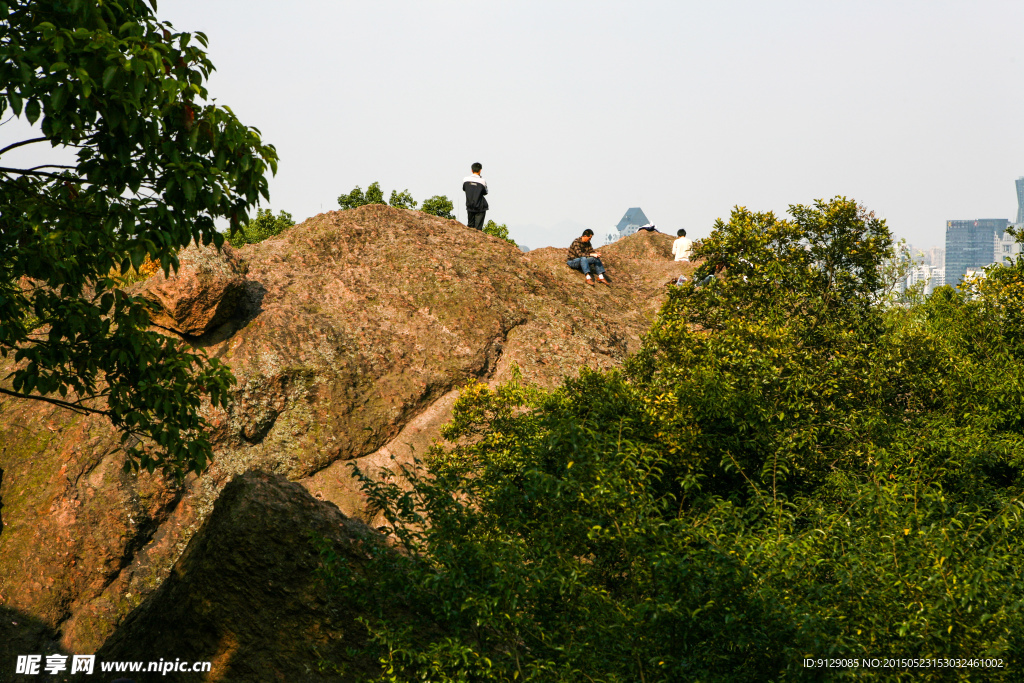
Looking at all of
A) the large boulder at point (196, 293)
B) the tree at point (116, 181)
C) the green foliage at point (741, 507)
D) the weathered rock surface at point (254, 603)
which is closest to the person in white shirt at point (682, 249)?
the green foliage at point (741, 507)

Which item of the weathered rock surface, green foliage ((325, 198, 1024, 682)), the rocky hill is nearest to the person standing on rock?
the rocky hill

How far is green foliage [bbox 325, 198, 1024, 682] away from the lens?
6.63 m

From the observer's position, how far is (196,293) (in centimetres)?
1666

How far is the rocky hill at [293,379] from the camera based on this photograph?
14.6m

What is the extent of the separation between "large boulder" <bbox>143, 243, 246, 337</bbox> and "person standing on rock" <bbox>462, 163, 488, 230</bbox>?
9012 mm

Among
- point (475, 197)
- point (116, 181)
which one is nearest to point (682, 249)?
point (475, 197)

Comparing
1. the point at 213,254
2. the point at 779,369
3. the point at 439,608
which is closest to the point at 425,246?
the point at 213,254

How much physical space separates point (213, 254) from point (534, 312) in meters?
8.12

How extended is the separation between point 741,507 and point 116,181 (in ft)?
26.1

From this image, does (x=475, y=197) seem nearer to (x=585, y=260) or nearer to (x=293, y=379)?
(x=585, y=260)

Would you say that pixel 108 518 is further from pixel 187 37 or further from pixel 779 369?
pixel 779 369

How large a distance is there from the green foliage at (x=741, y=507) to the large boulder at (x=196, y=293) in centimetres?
631

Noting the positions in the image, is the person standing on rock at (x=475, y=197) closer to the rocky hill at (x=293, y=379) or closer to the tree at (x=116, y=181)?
the rocky hill at (x=293, y=379)

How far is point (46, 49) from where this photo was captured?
6473 mm
